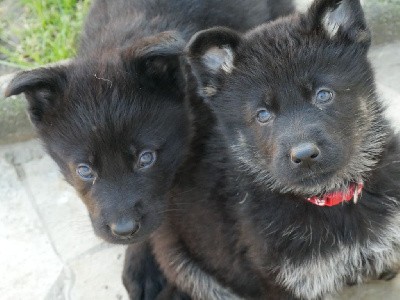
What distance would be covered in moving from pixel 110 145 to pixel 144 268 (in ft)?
3.11

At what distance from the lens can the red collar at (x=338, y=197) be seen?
140 inches

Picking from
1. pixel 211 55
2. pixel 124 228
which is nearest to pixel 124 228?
pixel 124 228

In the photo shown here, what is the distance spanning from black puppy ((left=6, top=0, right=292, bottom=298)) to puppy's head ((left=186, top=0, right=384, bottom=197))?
22 cm

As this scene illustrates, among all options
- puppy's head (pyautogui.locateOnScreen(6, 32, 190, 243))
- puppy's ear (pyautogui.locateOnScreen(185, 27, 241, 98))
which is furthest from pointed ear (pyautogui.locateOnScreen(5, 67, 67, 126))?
puppy's ear (pyautogui.locateOnScreen(185, 27, 241, 98))

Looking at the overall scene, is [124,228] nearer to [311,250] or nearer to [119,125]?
[119,125]

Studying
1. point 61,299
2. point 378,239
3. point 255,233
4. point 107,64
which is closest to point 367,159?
point 378,239

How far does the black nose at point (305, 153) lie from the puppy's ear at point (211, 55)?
2.10ft

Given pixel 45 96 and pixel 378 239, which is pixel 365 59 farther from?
pixel 45 96

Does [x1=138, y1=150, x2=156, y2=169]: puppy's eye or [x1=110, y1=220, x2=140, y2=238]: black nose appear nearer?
[x1=110, y1=220, x2=140, y2=238]: black nose

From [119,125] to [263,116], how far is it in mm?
687

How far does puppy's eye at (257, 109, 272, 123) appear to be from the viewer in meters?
3.44

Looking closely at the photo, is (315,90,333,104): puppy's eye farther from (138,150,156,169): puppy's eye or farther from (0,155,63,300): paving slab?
(0,155,63,300): paving slab

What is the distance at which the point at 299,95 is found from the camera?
3346 millimetres

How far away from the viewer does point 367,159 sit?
357 cm
